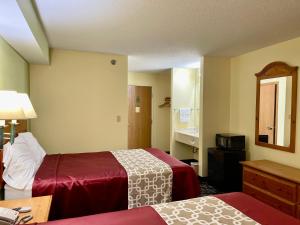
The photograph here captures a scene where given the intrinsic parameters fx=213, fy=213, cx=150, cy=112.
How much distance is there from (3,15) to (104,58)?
2.15m

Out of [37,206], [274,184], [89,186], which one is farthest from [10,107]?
[274,184]

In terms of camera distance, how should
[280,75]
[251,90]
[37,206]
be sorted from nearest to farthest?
1. [37,206]
2. [280,75]
3. [251,90]

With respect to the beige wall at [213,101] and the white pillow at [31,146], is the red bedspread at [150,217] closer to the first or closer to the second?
the white pillow at [31,146]

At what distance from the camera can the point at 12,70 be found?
2484 mm

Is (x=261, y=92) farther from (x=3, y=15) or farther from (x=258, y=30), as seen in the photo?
(x=3, y=15)

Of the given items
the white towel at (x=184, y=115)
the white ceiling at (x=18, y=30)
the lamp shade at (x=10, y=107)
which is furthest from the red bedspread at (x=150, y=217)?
the white towel at (x=184, y=115)

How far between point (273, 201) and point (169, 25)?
243cm

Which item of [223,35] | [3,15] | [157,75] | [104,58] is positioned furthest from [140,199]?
[157,75]

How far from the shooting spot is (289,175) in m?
2.47

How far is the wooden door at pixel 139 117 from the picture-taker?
5758 mm

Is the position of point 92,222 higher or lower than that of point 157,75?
lower

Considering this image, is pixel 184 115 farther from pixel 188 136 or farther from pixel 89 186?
pixel 89 186

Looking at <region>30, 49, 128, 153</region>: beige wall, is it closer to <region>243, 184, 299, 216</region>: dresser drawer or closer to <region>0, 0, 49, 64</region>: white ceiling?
<region>0, 0, 49, 64</region>: white ceiling

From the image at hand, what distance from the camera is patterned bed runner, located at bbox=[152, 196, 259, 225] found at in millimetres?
1317
